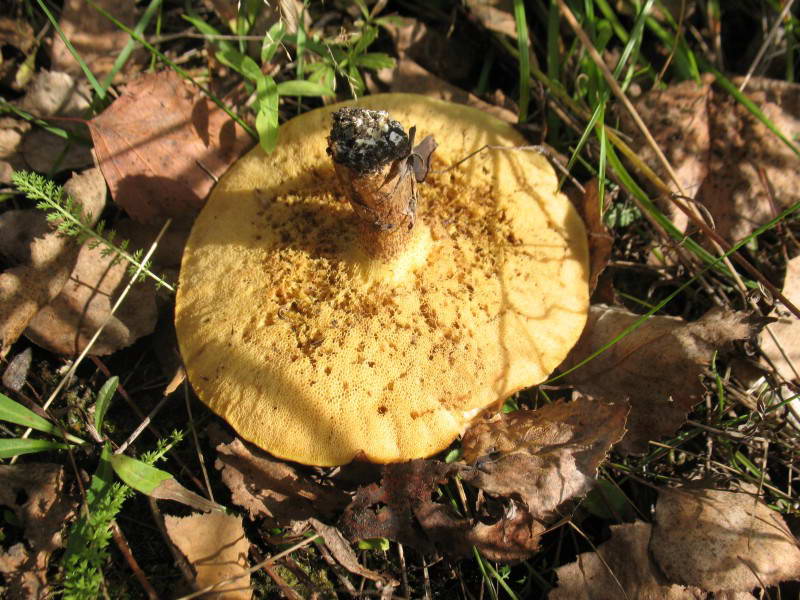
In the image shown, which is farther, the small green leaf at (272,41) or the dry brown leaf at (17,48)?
the dry brown leaf at (17,48)

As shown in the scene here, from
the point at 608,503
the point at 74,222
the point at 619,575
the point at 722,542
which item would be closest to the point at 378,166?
the point at 74,222

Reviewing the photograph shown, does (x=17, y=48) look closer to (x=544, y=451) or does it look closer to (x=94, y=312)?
(x=94, y=312)

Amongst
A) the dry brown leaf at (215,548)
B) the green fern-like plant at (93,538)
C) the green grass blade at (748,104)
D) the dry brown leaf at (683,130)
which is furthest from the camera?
the dry brown leaf at (683,130)

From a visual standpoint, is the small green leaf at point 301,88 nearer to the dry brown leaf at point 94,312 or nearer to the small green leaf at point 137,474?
the dry brown leaf at point 94,312

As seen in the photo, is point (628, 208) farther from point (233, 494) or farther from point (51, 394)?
point (51, 394)

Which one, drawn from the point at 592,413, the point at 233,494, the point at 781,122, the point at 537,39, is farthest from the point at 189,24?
the point at 781,122

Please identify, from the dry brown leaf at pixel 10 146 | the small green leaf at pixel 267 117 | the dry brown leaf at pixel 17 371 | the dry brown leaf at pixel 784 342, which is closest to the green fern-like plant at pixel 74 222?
the dry brown leaf at pixel 10 146

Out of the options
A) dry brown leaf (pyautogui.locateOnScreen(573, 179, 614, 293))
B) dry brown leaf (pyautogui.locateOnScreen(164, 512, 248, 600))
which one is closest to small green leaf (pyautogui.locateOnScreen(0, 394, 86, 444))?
dry brown leaf (pyautogui.locateOnScreen(164, 512, 248, 600))
